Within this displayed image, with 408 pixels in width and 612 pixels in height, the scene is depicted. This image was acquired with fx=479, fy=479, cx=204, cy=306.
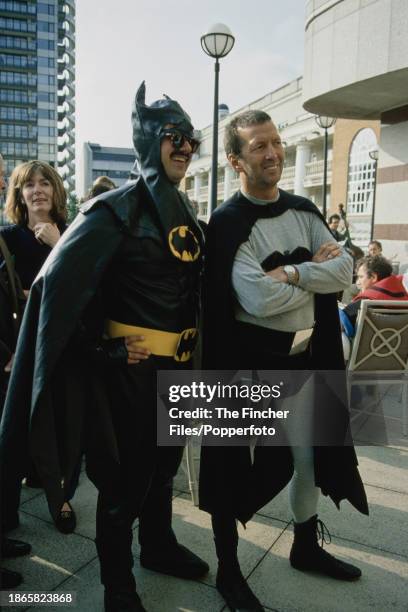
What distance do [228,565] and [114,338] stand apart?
3.75 feet

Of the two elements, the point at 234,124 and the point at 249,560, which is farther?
the point at 249,560

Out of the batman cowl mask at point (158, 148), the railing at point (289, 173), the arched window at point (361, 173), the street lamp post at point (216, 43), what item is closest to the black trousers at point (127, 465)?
the batman cowl mask at point (158, 148)

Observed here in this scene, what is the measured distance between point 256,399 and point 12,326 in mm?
1371

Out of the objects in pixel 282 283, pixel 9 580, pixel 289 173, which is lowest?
pixel 9 580

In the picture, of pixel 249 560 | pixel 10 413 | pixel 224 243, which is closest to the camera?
pixel 10 413

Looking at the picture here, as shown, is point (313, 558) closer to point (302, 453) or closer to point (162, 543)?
point (302, 453)

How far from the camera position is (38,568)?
2.35 meters

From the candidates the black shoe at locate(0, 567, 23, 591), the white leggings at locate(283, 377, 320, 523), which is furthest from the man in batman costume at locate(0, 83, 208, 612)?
the white leggings at locate(283, 377, 320, 523)

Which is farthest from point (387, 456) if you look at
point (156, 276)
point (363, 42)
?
point (363, 42)

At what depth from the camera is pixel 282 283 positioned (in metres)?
1.96

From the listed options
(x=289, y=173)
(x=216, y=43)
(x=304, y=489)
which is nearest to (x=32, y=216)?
(x=304, y=489)

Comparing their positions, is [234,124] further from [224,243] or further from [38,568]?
[38,568]

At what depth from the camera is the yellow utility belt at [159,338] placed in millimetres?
2018

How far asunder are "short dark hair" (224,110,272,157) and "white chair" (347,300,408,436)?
214 centimetres
